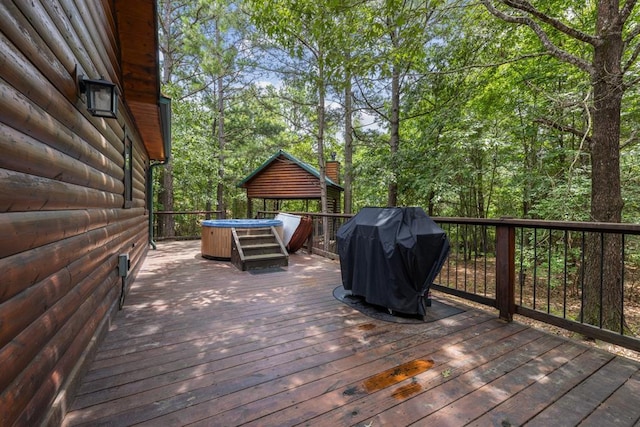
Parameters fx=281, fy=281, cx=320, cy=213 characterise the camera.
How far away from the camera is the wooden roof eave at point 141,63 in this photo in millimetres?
2789

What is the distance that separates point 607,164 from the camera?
138 inches

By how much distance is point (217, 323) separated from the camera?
2.74m

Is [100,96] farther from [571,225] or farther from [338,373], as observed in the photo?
[571,225]

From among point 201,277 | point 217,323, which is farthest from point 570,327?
point 201,277

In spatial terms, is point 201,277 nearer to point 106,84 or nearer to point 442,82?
point 106,84

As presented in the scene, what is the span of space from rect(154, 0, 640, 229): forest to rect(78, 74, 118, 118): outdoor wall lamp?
9.05 ft

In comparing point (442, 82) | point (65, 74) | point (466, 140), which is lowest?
point (65, 74)

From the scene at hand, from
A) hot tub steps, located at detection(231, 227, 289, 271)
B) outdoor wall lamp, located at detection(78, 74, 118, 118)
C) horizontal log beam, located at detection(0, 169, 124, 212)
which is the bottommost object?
hot tub steps, located at detection(231, 227, 289, 271)

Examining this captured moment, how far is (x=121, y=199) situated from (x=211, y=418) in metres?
2.97

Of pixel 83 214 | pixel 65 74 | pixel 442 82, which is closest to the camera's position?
pixel 65 74

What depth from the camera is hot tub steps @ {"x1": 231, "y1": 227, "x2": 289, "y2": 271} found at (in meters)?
5.07

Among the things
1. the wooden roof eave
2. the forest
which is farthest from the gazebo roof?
the wooden roof eave

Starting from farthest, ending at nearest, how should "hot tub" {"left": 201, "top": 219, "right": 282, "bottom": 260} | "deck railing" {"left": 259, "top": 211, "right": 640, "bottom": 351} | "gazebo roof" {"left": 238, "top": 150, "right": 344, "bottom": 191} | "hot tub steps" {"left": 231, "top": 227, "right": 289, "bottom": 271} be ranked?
"gazebo roof" {"left": 238, "top": 150, "right": 344, "bottom": 191}, "hot tub" {"left": 201, "top": 219, "right": 282, "bottom": 260}, "hot tub steps" {"left": 231, "top": 227, "right": 289, "bottom": 271}, "deck railing" {"left": 259, "top": 211, "right": 640, "bottom": 351}

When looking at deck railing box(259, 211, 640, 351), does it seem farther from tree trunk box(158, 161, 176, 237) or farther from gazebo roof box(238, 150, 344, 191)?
tree trunk box(158, 161, 176, 237)
